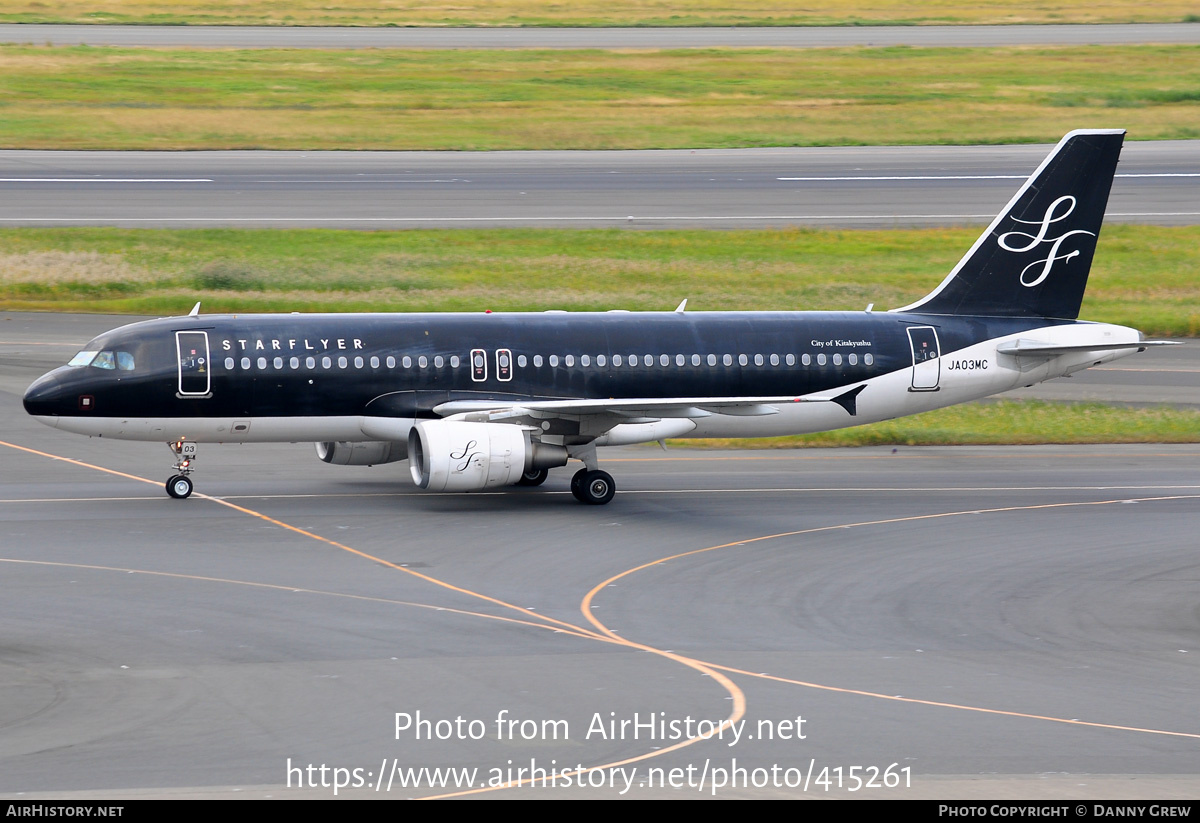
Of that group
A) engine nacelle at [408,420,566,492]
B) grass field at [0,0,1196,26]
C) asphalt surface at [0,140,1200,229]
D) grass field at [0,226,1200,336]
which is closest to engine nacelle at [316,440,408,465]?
engine nacelle at [408,420,566,492]

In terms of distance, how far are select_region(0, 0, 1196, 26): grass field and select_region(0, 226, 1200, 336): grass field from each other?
60457 millimetres

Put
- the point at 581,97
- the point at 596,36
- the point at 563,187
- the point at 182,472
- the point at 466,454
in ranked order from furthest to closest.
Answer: the point at 596,36, the point at 581,97, the point at 563,187, the point at 182,472, the point at 466,454

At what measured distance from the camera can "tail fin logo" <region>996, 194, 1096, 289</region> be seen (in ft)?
135

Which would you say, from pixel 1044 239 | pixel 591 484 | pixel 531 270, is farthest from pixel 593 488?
pixel 531 270

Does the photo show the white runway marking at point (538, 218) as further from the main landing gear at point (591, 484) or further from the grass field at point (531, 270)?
the main landing gear at point (591, 484)

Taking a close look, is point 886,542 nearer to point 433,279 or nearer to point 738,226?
point 433,279

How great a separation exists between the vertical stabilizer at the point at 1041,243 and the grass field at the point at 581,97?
4973 cm

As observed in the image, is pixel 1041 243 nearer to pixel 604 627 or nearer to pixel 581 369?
pixel 581 369

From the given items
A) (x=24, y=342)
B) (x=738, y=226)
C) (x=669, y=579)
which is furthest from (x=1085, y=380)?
(x=24, y=342)

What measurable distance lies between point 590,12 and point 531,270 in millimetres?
73730

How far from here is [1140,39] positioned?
117688 millimetres

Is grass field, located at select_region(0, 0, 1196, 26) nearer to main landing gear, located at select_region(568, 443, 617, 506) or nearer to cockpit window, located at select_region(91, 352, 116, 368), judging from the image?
cockpit window, located at select_region(91, 352, 116, 368)

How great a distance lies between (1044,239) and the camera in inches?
1624

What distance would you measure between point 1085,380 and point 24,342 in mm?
37891
